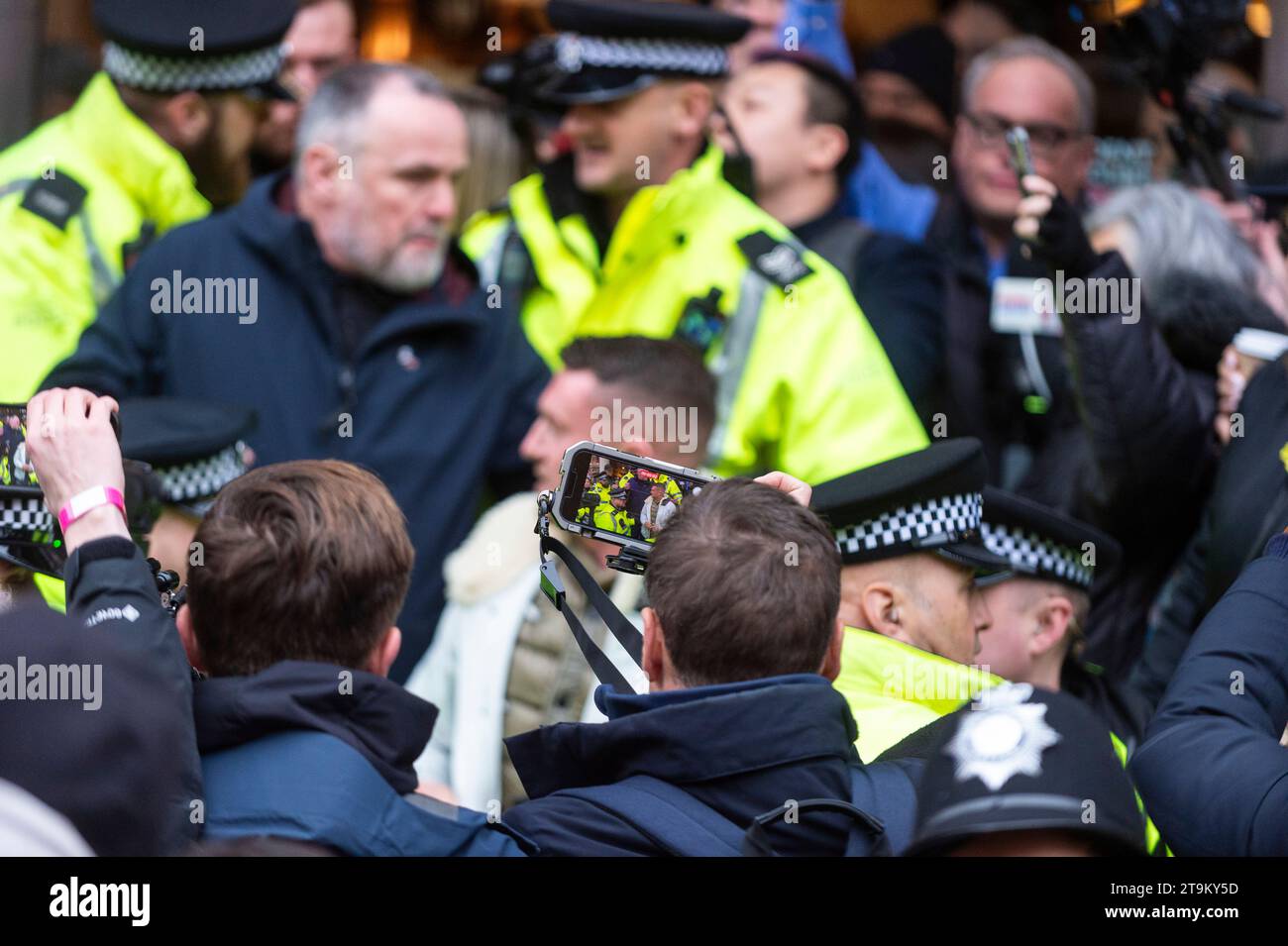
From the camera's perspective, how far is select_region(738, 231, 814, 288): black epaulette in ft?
14.0

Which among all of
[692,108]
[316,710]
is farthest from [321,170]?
[316,710]

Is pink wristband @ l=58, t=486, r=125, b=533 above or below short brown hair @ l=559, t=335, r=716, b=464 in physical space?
above

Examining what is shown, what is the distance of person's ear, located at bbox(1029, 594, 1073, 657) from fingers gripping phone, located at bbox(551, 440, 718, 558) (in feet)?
3.65

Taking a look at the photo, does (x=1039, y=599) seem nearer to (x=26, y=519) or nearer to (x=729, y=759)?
(x=729, y=759)

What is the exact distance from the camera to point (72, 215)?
4324 mm

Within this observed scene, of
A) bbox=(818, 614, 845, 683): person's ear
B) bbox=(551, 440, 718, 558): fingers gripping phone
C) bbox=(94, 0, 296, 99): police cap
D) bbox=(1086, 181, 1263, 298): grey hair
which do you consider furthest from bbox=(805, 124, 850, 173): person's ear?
bbox=(818, 614, 845, 683): person's ear

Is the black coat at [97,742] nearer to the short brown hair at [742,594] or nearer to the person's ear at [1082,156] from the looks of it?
the short brown hair at [742,594]

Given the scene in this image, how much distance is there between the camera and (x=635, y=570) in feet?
8.78

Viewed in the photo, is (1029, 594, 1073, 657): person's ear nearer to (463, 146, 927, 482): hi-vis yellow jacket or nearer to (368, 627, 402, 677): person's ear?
(463, 146, 927, 482): hi-vis yellow jacket

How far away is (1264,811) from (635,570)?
0.94m

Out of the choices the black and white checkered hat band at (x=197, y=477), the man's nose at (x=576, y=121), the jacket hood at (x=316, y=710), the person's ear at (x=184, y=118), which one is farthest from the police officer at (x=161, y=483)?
the man's nose at (x=576, y=121)

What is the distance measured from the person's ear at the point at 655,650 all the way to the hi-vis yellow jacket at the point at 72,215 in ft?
7.02
